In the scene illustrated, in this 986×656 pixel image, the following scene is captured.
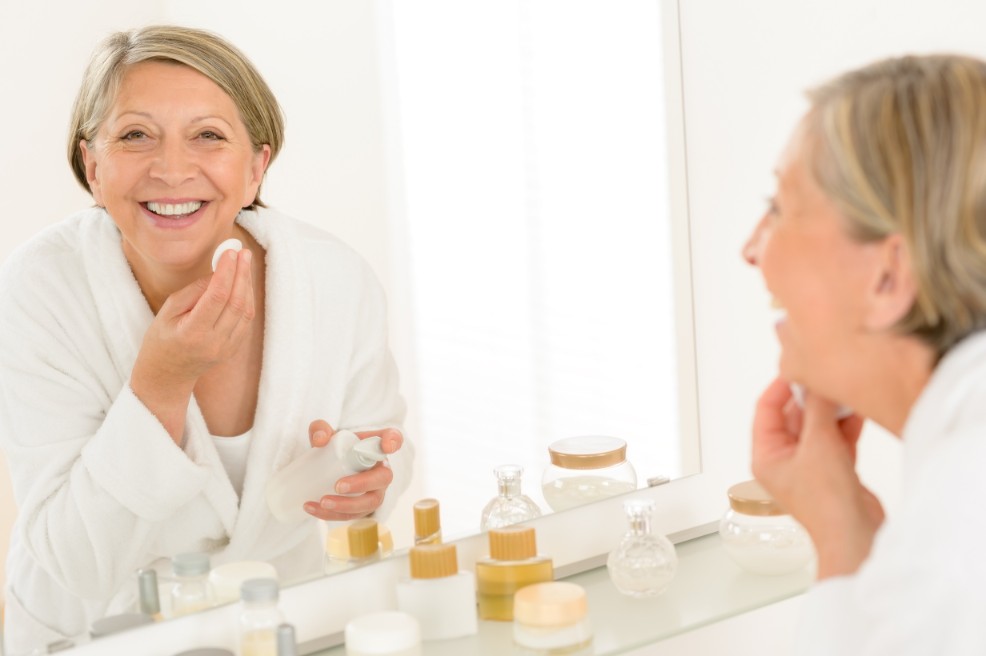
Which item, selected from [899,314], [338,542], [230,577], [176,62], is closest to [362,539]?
[338,542]

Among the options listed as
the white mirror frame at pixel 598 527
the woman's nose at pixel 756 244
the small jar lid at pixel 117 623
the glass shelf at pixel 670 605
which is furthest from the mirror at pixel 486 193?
the woman's nose at pixel 756 244

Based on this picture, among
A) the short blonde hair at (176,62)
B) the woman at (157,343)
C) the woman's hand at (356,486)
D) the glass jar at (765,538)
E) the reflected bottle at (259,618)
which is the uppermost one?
the short blonde hair at (176,62)

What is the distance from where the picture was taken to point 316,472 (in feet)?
3.87

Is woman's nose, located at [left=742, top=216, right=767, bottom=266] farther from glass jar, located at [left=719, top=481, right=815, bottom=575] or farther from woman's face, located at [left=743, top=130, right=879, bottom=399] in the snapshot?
glass jar, located at [left=719, top=481, right=815, bottom=575]

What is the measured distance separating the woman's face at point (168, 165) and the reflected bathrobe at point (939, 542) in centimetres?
64

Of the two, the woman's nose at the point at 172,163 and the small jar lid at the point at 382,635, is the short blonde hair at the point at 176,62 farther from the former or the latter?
the small jar lid at the point at 382,635

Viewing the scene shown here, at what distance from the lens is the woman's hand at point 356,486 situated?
1179mm

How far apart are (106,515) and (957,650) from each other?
745mm

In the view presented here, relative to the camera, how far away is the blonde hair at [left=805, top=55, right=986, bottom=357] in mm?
767

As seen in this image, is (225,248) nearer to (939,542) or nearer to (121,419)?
(121,419)

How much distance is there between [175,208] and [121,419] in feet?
0.65

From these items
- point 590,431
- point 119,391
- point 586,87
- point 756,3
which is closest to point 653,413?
point 590,431

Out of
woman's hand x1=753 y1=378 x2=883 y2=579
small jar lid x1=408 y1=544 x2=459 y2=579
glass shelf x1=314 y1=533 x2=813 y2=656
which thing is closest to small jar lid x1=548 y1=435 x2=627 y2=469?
glass shelf x1=314 y1=533 x2=813 y2=656

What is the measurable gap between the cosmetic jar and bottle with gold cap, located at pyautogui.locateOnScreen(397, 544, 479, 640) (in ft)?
0.18
